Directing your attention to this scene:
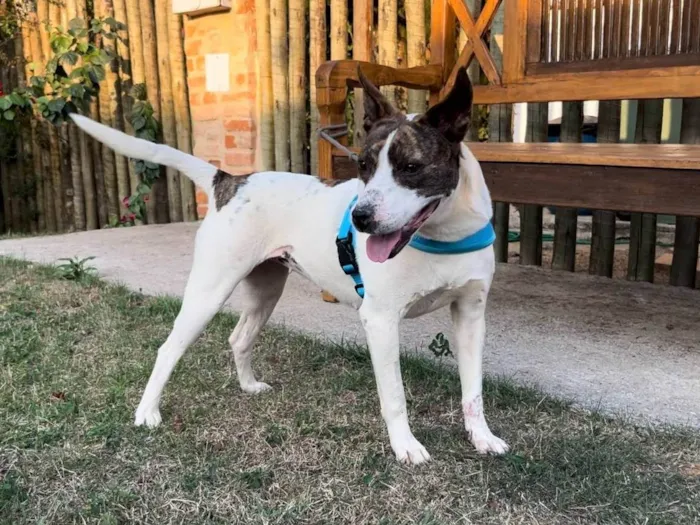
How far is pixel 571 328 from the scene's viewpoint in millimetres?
3480

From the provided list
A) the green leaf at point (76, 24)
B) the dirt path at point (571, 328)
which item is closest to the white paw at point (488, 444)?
the dirt path at point (571, 328)

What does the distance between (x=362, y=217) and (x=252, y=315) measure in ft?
3.54

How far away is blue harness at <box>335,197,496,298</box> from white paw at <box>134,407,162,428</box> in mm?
874

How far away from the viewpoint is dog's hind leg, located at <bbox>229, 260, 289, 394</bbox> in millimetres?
2803

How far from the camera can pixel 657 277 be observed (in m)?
4.54

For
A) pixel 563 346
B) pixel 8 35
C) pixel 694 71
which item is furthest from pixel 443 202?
pixel 8 35

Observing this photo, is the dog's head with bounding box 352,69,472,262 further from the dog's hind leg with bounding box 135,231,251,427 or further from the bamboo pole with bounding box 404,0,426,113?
the bamboo pole with bounding box 404,0,426,113

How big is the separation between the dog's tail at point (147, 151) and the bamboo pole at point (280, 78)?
3042 mm

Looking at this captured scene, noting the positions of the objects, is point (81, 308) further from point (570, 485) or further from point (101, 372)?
point (570, 485)

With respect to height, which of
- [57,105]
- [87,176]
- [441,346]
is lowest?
[441,346]

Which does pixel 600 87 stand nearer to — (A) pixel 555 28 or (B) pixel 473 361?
(A) pixel 555 28

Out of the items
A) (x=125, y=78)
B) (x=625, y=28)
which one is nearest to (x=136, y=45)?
(x=125, y=78)

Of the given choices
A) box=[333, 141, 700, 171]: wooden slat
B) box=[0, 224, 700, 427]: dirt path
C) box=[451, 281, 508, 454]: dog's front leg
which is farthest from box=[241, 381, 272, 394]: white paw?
box=[333, 141, 700, 171]: wooden slat

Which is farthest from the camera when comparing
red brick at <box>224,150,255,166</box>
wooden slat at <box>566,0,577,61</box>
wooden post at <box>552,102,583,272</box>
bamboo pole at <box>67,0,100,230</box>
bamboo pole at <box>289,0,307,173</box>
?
bamboo pole at <box>67,0,100,230</box>
